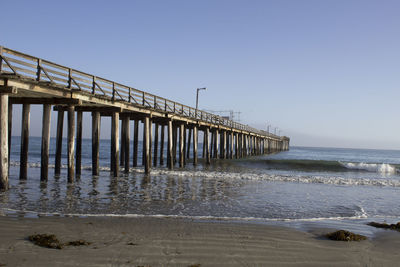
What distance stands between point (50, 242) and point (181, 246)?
2062 millimetres

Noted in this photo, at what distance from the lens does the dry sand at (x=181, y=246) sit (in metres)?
5.04

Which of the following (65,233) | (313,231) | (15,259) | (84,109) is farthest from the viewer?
(84,109)

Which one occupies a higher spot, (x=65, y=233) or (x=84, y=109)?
(x=84, y=109)

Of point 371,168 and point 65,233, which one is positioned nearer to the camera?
point 65,233

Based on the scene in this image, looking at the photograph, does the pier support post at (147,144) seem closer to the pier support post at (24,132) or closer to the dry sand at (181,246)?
the pier support post at (24,132)

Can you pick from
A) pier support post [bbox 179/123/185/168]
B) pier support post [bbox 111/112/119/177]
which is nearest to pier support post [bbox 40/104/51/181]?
pier support post [bbox 111/112/119/177]

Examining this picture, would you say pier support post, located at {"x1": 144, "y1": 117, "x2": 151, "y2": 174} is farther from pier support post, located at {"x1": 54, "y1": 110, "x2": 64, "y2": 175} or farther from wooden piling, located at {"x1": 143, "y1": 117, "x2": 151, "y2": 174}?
pier support post, located at {"x1": 54, "y1": 110, "x2": 64, "y2": 175}

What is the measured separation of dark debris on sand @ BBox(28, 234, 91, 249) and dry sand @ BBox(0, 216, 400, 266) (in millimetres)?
131

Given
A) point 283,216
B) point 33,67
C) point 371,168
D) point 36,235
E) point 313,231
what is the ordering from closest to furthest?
point 36,235
point 313,231
point 283,216
point 33,67
point 371,168

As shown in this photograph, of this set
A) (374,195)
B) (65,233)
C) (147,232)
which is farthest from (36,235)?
(374,195)

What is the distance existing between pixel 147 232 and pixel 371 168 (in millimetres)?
33685

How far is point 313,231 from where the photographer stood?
24.3 feet

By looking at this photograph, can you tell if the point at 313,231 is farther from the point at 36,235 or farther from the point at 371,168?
the point at 371,168

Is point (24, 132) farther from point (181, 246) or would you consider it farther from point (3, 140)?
point (181, 246)
